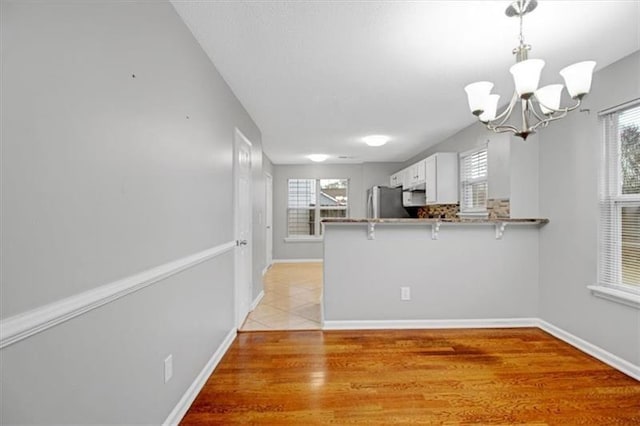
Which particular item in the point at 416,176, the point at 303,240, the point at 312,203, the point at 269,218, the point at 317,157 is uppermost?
the point at 317,157

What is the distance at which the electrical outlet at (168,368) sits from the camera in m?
1.64

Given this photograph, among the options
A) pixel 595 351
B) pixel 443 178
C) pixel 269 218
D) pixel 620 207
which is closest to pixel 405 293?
pixel 595 351

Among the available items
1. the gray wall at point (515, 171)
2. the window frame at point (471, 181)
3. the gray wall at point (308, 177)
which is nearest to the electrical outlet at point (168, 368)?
the gray wall at point (515, 171)

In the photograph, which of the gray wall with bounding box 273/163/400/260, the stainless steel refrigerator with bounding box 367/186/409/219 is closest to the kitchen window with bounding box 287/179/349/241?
the gray wall with bounding box 273/163/400/260

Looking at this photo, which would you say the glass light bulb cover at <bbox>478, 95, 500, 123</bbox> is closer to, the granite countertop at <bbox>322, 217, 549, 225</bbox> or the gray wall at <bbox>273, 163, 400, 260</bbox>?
the granite countertop at <bbox>322, 217, 549, 225</bbox>

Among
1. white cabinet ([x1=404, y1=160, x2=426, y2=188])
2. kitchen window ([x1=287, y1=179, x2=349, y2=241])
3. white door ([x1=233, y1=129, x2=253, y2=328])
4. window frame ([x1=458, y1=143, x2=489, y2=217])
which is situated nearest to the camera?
white door ([x1=233, y1=129, x2=253, y2=328])

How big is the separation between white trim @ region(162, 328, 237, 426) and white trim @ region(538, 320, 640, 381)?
3.07 metres

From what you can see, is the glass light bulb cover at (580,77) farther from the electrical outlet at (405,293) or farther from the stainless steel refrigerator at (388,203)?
the stainless steel refrigerator at (388,203)

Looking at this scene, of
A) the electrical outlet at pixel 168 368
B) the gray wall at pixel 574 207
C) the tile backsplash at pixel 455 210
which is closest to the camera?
the electrical outlet at pixel 168 368

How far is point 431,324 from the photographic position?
10.6ft

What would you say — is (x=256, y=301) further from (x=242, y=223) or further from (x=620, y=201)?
(x=620, y=201)

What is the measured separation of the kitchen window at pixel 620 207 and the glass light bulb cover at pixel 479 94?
1.42 meters

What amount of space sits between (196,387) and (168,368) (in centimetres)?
48

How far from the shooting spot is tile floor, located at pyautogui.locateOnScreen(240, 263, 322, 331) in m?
3.34
